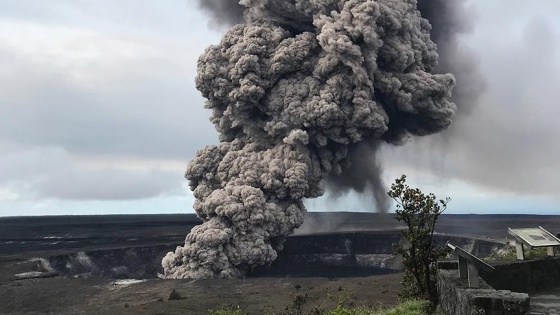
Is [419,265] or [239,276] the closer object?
[419,265]

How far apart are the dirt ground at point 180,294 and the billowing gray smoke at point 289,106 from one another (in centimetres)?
433

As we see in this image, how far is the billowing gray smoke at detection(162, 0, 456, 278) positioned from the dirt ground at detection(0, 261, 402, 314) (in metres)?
4.33

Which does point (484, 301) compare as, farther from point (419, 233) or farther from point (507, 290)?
point (419, 233)

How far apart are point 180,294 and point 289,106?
45.7 feet

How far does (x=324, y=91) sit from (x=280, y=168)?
17.5 feet

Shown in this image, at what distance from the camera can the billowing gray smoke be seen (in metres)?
30.3

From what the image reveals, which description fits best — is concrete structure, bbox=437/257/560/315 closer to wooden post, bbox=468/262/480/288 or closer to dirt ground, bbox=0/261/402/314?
wooden post, bbox=468/262/480/288

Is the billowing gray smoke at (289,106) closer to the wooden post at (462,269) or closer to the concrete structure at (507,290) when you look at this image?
the concrete structure at (507,290)

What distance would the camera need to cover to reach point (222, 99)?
35000 millimetres

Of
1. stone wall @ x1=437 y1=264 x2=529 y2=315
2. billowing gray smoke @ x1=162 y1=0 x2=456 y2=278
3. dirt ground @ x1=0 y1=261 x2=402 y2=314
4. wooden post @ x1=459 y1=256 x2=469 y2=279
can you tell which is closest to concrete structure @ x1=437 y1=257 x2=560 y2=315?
stone wall @ x1=437 y1=264 x2=529 y2=315

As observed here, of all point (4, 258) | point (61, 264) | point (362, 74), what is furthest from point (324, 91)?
point (4, 258)

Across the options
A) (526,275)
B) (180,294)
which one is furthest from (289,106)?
(526,275)

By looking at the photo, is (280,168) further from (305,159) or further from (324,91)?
(324,91)

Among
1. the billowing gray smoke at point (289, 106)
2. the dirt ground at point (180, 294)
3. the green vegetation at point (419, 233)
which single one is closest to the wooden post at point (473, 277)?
the green vegetation at point (419, 233)
